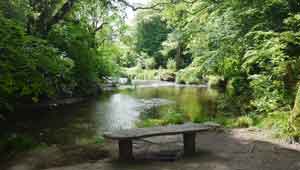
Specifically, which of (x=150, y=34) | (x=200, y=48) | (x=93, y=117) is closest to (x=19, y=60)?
(x=93, y=117)

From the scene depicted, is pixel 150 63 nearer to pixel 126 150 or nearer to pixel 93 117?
pixel 93 117

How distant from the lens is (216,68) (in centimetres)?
1223

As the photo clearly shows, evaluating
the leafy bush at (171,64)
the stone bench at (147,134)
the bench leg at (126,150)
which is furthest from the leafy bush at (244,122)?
the leafy bush at (171,64)

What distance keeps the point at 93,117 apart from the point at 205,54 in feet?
16.7

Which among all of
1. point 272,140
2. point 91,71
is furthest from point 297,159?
point 91,71

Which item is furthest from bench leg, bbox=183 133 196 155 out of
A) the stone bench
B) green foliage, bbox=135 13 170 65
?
green foliage, bbox=135 13 170 65

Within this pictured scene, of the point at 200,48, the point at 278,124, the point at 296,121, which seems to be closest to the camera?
the point at 296,121

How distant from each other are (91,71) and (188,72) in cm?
806

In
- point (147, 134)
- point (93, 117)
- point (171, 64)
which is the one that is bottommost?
point (93, 117)

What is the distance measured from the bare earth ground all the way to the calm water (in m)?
1.70

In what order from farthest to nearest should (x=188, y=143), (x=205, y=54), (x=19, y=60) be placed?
1. (x=205, y=54)
2. (x=19, y=60)
3. (x=188, y=143)

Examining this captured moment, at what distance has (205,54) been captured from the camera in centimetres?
1188

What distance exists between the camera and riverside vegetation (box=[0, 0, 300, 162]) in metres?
7.17

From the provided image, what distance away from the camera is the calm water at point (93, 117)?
32.3 ft
